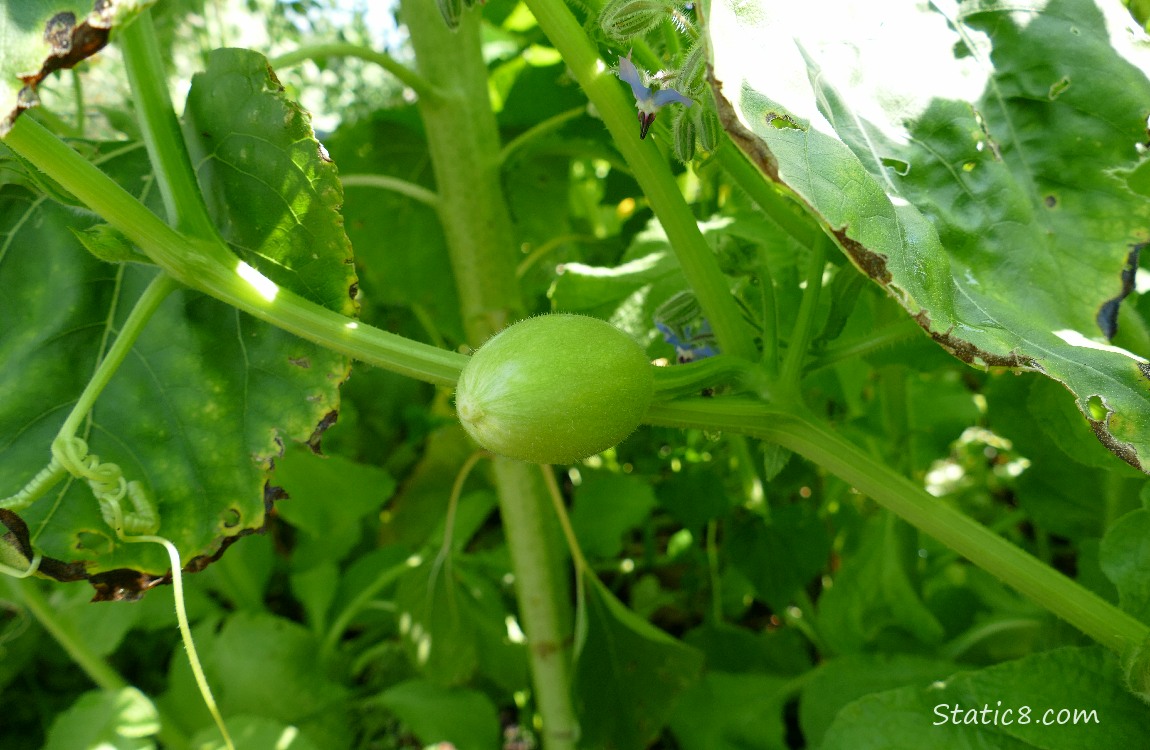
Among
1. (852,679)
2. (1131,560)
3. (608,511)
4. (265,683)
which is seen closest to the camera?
(1131,560)

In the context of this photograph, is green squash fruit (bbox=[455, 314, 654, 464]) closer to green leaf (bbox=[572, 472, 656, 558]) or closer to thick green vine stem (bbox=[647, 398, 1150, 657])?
thick green vine stem (bbox=[647, 398, 1150, 657])

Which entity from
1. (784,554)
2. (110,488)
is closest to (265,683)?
Answer: (110,488)

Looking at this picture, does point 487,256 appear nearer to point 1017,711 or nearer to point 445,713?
point 445,713

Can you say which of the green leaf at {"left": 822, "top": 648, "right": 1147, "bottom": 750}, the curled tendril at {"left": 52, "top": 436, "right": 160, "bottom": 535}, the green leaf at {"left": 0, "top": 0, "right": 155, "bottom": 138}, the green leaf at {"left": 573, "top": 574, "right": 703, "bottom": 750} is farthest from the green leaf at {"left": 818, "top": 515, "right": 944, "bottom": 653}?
the green leaf at {"left": 0, "top": 0, "right": 155, "bottom": 138}

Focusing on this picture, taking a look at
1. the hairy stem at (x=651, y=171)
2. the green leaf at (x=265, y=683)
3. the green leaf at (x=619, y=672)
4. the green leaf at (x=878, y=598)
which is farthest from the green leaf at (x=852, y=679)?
the green leaf at (x=265, y=683)

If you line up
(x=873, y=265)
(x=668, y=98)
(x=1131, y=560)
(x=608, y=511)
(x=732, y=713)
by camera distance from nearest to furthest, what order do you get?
(x=873, y=265)
(x=668, y=98)
(x=1131, y=560)
(x=732, y=713)
(x=608, y=511)

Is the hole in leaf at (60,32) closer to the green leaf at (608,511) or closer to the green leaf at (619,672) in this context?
the green leaf at (619,672)

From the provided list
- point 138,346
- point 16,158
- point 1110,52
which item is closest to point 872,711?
point 1110,52
